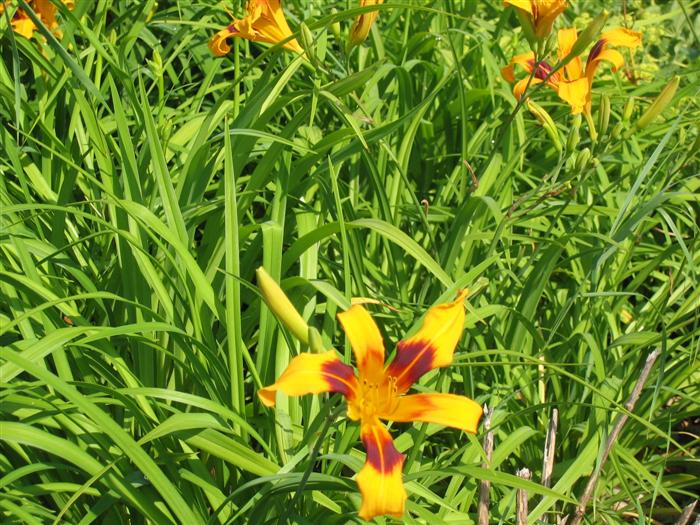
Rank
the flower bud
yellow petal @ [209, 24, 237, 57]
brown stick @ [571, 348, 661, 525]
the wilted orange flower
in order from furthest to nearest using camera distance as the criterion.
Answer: the wilted orange flower → yellow petal @ [209, 24, 237, 57] → brown stick @ [571, 348, 661, 525] → the flower bud

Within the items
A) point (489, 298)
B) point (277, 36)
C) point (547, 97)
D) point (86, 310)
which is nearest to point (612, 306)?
point (489, 298)

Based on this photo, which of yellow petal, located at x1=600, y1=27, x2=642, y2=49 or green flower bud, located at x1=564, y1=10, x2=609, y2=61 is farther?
yellow petal, located at x1=600, y1=27, x2=642, y2=49

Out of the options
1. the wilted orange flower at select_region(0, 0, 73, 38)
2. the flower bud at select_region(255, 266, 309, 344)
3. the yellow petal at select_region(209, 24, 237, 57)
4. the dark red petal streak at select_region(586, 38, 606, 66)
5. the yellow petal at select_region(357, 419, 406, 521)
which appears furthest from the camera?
the wilted orange flower at select_region(0, 0, 73, 38)

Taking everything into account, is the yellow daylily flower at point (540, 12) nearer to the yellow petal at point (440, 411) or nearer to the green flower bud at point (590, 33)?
the green flower bud at point (590, 33)

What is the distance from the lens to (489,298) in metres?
2.40

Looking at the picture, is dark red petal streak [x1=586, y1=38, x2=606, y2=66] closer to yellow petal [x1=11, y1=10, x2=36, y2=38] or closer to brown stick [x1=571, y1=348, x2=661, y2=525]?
brown stick [x1=571, y1=348, x2=661, y2=525]

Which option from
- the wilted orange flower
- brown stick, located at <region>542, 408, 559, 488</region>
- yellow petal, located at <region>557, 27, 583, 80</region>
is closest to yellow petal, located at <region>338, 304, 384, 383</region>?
brown stick, located at <region>542, 408, 559, 488</region>

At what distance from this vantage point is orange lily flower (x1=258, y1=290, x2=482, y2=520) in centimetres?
118

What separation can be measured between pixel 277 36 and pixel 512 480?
1.17 m

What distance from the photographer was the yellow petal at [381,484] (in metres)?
1.15

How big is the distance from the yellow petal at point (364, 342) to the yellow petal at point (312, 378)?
5 centimetres

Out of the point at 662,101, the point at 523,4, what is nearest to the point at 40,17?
the point at 523,4

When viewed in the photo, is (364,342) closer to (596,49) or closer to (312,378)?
(312,378)

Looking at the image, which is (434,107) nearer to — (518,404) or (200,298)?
(518,404)
